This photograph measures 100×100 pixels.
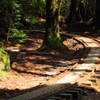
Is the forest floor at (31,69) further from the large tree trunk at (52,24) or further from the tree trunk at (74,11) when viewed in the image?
the tree trunk at (74,11)

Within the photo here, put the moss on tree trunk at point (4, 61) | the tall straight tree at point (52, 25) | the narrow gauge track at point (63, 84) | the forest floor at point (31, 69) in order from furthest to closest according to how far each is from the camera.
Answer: the tall straight tree at point (52, 25), the moss on tree trunk at point (4, 61), the forest floor at point (31, 69), the narrow gauge track at point (63, 84)

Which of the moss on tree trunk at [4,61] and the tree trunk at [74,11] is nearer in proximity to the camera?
the moss on tree trunk at [4,61]

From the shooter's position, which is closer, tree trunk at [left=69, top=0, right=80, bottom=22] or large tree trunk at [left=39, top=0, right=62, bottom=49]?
large tree trunk at [left=39, top=0, right=62, bottom=49]

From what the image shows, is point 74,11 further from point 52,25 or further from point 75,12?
point 52,25

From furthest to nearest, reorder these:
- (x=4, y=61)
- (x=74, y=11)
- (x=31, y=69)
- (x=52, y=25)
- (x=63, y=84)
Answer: (x=74, y=11)
(x=52, y=25)
(x=31, y=69)
(x=4, y=61)
(x=63, y=84)

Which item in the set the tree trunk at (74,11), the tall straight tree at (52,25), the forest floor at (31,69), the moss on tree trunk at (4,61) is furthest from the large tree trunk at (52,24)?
the tree trunk at (74,11)

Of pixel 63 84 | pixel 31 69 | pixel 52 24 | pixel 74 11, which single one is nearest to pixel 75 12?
pixel 74 11

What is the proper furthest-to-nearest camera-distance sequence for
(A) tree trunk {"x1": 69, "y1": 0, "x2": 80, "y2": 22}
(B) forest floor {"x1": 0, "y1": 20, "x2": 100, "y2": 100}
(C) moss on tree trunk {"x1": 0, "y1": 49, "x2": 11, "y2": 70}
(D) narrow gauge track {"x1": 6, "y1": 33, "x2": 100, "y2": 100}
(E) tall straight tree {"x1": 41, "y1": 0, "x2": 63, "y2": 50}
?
(A) tree trunk {"x1": 69, "y1": 0, "x2": 80, "y2": 22}
(E) tall straight tree {"x1": 41, "y1": 0, "x2": 63, "y2": 50}
(C) moss on tree trunk {"x1": 0, "y1": 49, "x2": 11, "y2": 70}
(B) forest floor {"x1": 0, "y1": 20, "x2": 100, "y2": 100}
(D) narrow gauge track {"x1": 6, "y1": 33, "x2": 100, "y2": 100}

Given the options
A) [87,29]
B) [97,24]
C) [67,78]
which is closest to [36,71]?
[67,78]

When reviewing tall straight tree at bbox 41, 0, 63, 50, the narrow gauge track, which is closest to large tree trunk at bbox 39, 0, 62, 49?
tall straight tree at bbox 41, 0, 63, 50

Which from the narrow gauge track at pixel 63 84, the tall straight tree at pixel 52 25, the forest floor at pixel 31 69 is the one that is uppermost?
the tall straight tree at pixel 52 25

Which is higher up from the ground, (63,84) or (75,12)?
(75,12)

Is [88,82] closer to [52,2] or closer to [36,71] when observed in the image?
[36,71]

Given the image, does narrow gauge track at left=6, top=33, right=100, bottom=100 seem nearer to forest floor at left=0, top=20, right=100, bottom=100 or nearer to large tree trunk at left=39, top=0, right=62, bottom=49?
forest floor at left=0, top=20, right=100, bottom=100
